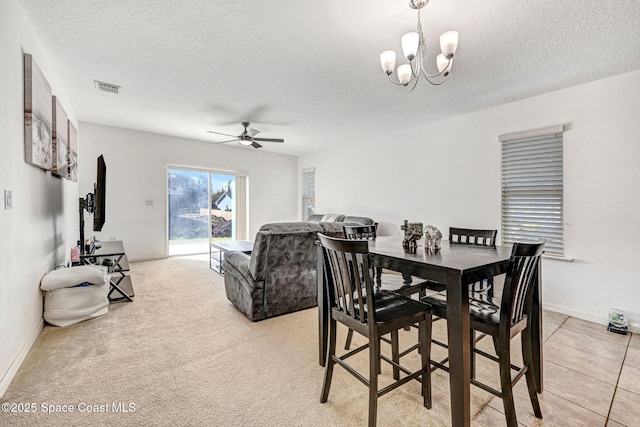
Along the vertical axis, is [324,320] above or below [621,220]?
below

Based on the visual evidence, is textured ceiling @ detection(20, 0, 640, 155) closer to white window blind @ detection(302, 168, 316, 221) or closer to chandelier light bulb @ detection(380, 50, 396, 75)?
chandelier light bulb @ detection(380, 50, 396, 75)

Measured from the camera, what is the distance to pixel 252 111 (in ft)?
13.7

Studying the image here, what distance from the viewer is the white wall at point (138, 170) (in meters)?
5.12

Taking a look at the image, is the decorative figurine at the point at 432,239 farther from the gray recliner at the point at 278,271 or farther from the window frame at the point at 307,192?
the window frame at the point at 307,192

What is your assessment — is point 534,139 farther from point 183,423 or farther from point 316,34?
point 183,423

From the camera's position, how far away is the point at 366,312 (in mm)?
1590

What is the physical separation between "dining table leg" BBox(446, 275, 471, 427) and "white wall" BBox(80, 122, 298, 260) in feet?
19.5

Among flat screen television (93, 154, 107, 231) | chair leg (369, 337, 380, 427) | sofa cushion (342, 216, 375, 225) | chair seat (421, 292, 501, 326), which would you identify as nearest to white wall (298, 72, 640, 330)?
sofa cushion (342, 216, 375, 225)

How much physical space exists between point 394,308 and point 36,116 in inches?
125

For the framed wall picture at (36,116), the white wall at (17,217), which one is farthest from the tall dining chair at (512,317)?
the framed wall picture at (36,116)

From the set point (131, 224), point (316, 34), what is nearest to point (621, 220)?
point (316, 34)

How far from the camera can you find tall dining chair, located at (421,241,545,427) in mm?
1366

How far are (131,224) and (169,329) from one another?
3771 mm

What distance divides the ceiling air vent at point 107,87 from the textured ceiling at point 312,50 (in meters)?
0.08
